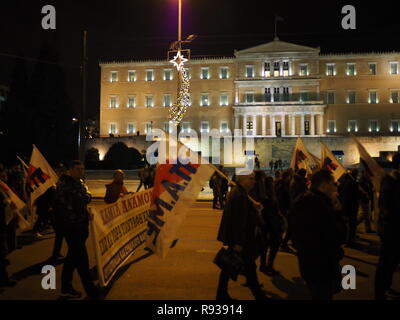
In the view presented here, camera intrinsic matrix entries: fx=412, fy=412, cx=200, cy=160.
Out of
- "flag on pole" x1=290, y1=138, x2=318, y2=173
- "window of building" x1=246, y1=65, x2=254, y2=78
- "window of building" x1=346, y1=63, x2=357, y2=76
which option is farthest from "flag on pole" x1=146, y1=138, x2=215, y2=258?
"window of building" x1=346, y1=63, x2=357, y2=76

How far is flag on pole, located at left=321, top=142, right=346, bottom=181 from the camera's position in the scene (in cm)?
933

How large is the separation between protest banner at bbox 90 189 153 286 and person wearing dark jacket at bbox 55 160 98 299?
0.56 feet

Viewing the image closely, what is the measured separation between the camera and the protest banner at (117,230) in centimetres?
563

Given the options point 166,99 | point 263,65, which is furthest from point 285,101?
point 166,99

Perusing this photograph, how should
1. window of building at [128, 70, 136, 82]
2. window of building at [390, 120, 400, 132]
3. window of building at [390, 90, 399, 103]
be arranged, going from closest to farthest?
window of building at [390, 90, 399, 103] < window of building at [390, 120, 400, 132] < window of building at [128, 70, 136, 82]

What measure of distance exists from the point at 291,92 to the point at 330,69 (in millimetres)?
7253

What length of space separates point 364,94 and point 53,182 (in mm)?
63502

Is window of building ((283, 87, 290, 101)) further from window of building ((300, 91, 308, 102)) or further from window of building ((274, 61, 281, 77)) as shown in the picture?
window of building ((274, 61, 281, 77))

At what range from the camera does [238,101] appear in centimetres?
6644

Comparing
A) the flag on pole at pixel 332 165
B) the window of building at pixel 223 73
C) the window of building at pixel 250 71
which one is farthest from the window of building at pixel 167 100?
the flag on pole at pixel 332 165

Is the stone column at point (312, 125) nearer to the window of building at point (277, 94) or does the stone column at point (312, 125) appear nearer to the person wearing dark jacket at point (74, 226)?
the window of building at point (277, 94)
